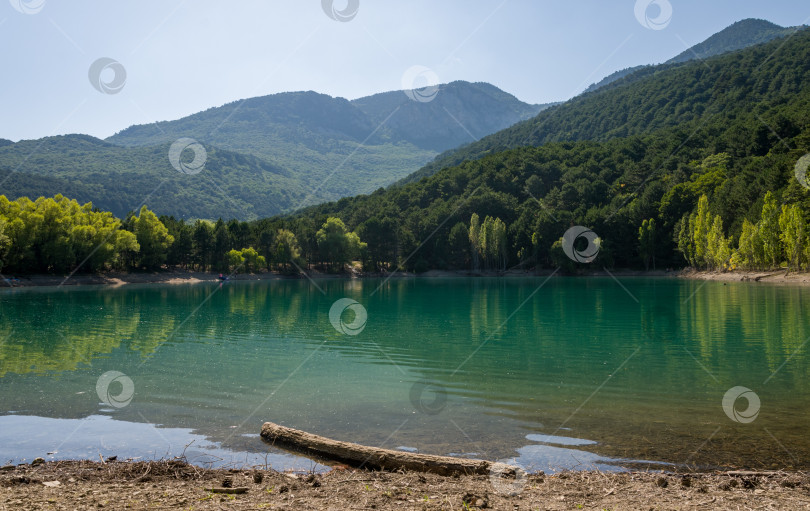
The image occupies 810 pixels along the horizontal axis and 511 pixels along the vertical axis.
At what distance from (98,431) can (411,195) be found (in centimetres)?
16677

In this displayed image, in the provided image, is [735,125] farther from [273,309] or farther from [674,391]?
[674,391]

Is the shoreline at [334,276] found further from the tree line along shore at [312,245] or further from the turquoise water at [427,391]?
the turquoise water at [427,391]

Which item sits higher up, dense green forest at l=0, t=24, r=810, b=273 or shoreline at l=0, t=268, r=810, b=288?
dense green forest at l=0, t=24, r=810, b=273

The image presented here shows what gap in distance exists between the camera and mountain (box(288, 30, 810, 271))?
109688 millimetres

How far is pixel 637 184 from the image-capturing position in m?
142

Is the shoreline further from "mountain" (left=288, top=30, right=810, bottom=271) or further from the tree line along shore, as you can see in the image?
"mountain" (left=288, top=30, right=810, bottom=271)

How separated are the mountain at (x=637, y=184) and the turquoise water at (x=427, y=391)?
2905 inches

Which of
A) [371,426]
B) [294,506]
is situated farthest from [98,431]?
[294,506]

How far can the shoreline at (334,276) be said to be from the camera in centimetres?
7981

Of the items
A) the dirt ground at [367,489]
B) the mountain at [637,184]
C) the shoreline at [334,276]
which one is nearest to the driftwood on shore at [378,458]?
Result: the dirt ground at [367,489]

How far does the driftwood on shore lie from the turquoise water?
1.16 feet

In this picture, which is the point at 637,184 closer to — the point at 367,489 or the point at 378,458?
the point at 378,458

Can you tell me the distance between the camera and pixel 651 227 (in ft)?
390

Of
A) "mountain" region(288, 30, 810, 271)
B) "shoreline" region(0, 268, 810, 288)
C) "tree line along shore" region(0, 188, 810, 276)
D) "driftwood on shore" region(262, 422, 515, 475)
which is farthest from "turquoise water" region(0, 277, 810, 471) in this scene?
"mountain" region(288, 30, 810, 271)
